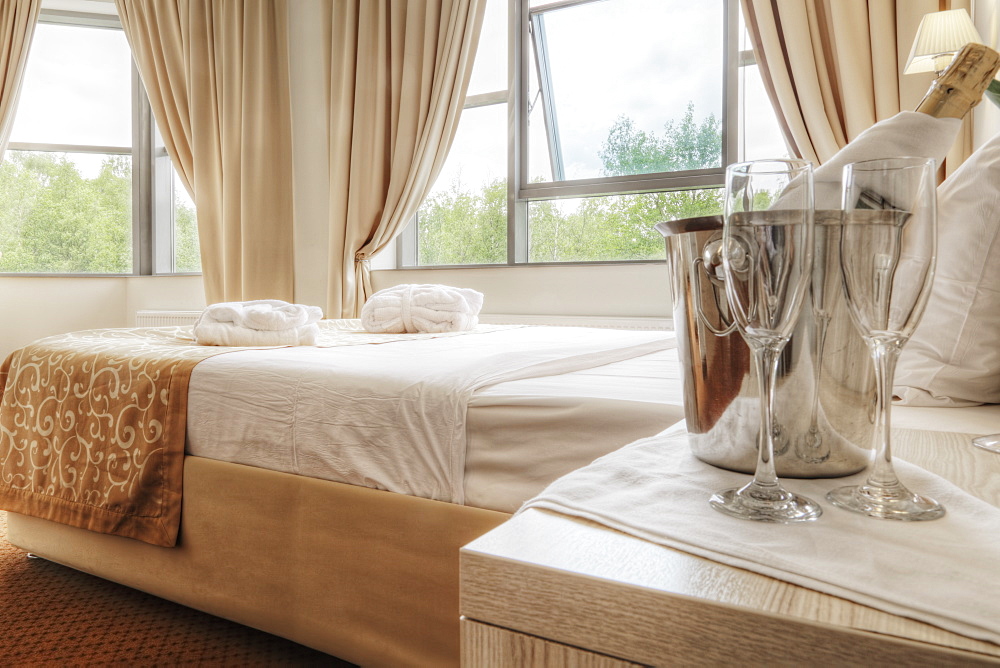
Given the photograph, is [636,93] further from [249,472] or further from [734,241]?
[734,241]

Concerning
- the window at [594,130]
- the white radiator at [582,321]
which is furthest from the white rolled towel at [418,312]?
the window at [594,130]

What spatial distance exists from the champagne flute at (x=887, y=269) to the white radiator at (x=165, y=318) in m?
4.46

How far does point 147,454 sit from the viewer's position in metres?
1.44

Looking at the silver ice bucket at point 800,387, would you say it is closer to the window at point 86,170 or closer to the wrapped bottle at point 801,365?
the wrapped bottle at point 801,365

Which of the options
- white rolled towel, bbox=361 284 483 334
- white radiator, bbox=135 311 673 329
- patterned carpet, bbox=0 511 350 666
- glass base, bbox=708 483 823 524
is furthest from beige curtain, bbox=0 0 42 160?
glass base, bbox=708 483 823 524

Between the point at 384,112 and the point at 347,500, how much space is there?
292cm

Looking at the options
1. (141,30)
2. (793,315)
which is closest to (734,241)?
(793,315)

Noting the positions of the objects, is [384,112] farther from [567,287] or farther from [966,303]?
[966,303]

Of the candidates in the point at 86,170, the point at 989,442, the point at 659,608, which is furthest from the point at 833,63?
the point at 86,170

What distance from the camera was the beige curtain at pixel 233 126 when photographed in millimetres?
4004

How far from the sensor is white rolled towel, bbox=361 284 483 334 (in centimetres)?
226

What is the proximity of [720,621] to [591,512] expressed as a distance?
0.39ft

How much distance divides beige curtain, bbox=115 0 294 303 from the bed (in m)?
2.67

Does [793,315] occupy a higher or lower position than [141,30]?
lower
